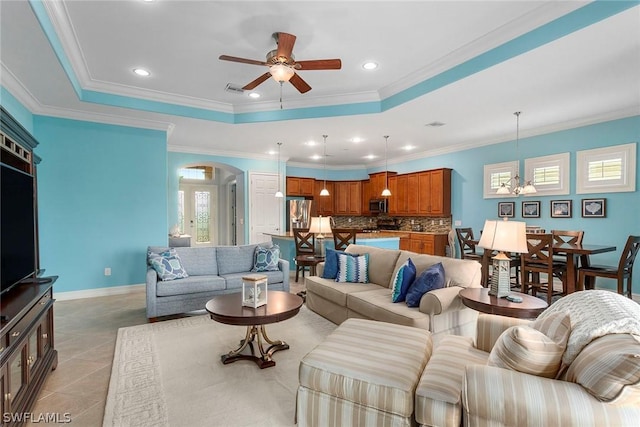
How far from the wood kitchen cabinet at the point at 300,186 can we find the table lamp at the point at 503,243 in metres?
6.71

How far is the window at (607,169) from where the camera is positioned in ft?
15.6

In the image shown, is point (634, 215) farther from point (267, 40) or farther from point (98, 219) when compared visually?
point (98, 219)

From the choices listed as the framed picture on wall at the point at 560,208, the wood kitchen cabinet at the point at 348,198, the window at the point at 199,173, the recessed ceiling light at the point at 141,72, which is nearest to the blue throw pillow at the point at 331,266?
the recessed ceiling light at the point at 141,72

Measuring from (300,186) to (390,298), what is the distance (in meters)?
6.27

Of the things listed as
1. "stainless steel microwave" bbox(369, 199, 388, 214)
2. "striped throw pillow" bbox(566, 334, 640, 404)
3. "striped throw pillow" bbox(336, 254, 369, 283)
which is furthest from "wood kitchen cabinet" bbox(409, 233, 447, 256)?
"striped throw pillow" bbox(566, 334, 640, 404)

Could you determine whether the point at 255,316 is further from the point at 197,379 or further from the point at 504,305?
the point at 504,305

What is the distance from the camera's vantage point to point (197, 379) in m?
2.55

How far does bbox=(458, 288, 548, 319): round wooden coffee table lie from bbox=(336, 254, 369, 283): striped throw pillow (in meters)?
1.38

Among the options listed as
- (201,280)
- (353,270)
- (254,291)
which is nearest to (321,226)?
(353,270)

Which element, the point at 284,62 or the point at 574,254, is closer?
the point at 284,62

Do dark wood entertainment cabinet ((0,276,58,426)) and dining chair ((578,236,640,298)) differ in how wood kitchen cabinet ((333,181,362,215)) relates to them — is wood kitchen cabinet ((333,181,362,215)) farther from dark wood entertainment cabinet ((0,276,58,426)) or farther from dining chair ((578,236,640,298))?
dark wood entertainment cabinet ((0,276,58,426))

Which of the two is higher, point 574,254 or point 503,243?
point 503,243

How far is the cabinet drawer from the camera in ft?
5.90

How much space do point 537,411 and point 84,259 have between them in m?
5.76
